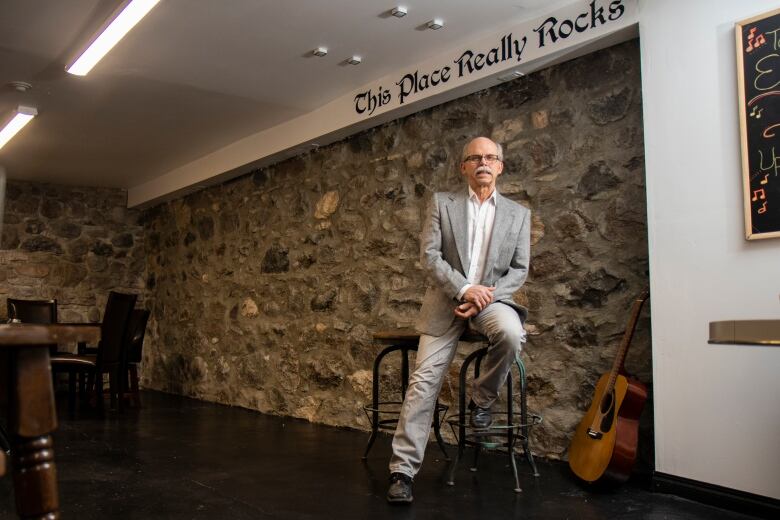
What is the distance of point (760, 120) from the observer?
2627mm

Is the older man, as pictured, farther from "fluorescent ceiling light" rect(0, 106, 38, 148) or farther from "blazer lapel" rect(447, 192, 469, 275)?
"fluorescent ceiling light" rect(0, 106, 38, 148)

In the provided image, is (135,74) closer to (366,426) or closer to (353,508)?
(366,426)

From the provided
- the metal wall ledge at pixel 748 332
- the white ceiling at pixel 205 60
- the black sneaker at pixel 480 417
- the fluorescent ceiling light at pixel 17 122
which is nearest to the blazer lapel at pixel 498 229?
the black sneaker at pixel 480 417

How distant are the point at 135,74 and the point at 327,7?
65.4 inches

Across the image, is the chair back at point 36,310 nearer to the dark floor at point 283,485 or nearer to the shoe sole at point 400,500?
the dark floor at point 283,485

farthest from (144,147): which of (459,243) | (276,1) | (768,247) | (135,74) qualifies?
(768,247)

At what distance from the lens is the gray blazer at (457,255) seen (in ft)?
9.39

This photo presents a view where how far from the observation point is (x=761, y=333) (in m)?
1.36

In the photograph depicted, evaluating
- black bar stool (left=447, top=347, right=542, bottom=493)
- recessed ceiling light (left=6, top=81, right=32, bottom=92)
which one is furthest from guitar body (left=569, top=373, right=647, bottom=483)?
recessed ceiling light (left=6, top=81, right=32, bottom=92)

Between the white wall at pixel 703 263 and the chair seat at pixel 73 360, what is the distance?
4.27 meters

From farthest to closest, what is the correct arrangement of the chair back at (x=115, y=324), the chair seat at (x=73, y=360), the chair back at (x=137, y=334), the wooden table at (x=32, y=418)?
the chair back at (x=137, y=334), the chair back at (x=115, y=324), the chair seat at (x=73, y=360), the wooden table at (x=32, y=418)

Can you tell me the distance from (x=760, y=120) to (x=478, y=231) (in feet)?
3.84

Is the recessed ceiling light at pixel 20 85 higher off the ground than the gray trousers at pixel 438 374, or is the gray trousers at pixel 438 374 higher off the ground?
the recessed ceiling light at pixel 20 85

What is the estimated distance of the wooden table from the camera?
51.4 inches
